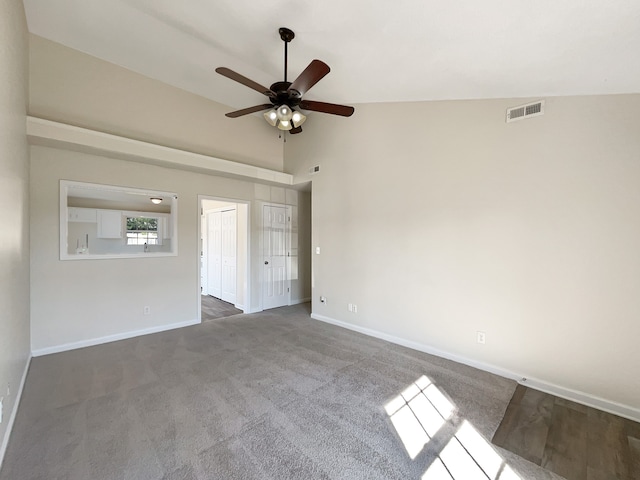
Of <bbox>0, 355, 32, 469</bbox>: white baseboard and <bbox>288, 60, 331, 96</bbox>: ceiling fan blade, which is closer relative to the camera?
<bbox>0, 355, 32, 469</bbox>: white baseboard

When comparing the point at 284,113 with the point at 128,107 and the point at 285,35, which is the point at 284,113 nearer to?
the point at 285,35

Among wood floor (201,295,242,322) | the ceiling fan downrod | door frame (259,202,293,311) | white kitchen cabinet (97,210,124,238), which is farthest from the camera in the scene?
door frame (259,202,293,311)

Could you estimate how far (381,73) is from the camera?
3.06 meters

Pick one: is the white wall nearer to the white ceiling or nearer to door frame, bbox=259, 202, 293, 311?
door frame, bbox=259, 202, 293, 311

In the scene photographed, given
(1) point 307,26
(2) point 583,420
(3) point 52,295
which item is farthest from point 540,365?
(3) point 52,295

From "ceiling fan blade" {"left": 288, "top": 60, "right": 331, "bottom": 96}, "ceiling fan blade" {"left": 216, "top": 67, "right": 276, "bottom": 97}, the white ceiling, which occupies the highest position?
the white ceiling

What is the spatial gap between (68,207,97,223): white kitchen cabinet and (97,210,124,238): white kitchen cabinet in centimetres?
6

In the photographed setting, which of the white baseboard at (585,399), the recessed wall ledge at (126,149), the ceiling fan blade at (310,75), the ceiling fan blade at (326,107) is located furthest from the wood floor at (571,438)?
the recessed wall ledge at (126,149)

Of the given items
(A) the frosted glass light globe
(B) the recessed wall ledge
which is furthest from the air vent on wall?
(B) the recessed wall ledge

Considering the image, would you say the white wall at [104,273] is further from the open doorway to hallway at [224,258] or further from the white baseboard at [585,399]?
the white baseboard at [585,399]

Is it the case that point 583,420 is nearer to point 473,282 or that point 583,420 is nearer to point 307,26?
point 473,282

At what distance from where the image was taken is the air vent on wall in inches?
102

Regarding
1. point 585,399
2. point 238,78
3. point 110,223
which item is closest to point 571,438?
point 585,399

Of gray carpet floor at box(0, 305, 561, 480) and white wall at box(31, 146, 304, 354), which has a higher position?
white wall at box(31, 146, 304, 354)
